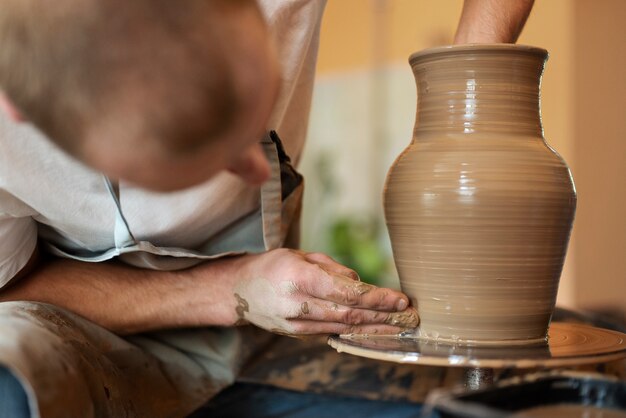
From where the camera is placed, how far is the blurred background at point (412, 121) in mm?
3732

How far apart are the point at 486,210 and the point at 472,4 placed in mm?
457

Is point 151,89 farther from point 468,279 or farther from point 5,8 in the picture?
point 468,279

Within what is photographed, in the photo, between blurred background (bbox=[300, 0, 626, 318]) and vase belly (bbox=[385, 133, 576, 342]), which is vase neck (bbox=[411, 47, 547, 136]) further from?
blurred background (bbox=[300, 0, 626, 318])

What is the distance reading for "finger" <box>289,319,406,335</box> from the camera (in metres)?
1.03

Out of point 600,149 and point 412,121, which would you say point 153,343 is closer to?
point 600,149

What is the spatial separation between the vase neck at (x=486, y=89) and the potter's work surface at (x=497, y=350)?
30 centimetres

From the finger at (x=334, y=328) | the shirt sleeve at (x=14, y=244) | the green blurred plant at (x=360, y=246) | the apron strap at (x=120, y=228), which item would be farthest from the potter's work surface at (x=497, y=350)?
the green blurred plant at (x=360, y=246)

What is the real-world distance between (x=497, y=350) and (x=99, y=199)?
0.69 meters

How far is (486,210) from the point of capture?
97 cm

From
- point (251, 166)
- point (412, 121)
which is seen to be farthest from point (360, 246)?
point (251, 166)

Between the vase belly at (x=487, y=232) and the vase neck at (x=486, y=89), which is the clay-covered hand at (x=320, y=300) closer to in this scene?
the vase belly at (x=487, y=232)

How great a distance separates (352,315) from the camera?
1024mm

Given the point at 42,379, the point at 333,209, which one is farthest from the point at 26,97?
the point at 333,209

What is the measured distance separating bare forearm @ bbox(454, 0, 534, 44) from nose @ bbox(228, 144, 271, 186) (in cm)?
54
